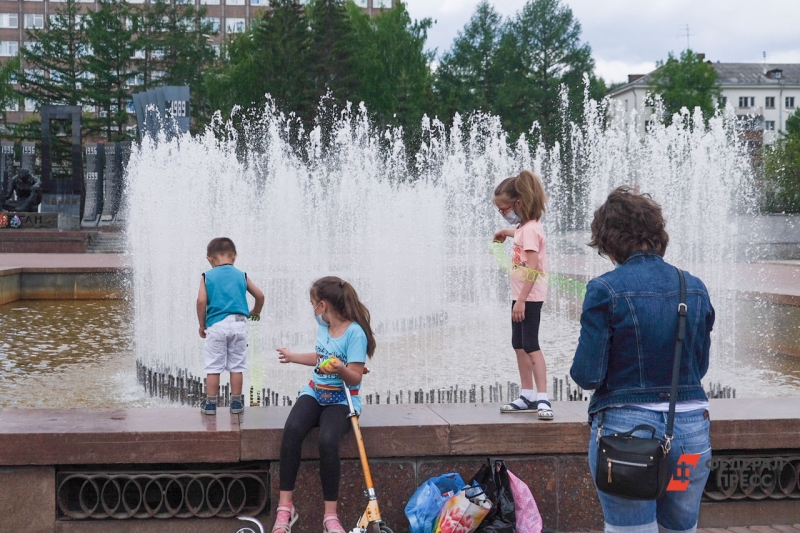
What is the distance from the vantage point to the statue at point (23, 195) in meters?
30.1

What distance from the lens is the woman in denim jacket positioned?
251 centimetres

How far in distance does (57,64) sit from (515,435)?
54392 millimetres

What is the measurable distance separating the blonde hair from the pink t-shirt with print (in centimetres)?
5

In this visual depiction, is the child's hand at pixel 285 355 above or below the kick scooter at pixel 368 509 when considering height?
above

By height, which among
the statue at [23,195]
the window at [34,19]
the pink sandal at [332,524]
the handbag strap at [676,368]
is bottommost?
Result: the pink sandal at [332,524]

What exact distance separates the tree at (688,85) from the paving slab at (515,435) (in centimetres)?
5513

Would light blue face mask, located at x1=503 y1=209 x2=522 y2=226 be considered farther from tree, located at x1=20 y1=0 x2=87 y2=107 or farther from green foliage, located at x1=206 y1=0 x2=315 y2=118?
tree, located at x1=20 y1=0 x2=87 y2=107

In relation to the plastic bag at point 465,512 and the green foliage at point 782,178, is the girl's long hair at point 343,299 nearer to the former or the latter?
the plastic bag at point 465,512

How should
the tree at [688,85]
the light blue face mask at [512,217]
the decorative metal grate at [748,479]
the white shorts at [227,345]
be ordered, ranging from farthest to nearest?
the tree at [688,85]
the white shorts at [227,345]
the light blue face mask at [512,217]
the decorative metal grate at [748,479]

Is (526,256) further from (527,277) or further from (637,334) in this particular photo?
(637,334)

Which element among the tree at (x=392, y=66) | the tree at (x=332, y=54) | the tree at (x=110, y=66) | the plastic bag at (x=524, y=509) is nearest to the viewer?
the plastic bag at (x=524, y=509)

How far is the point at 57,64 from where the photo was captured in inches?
2083

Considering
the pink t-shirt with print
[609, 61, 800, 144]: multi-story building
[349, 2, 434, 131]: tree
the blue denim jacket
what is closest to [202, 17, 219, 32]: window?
[349, 2, 434, 131]: tree

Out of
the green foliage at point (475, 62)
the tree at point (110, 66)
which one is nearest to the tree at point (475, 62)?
the green foliage at point (475, 62)
